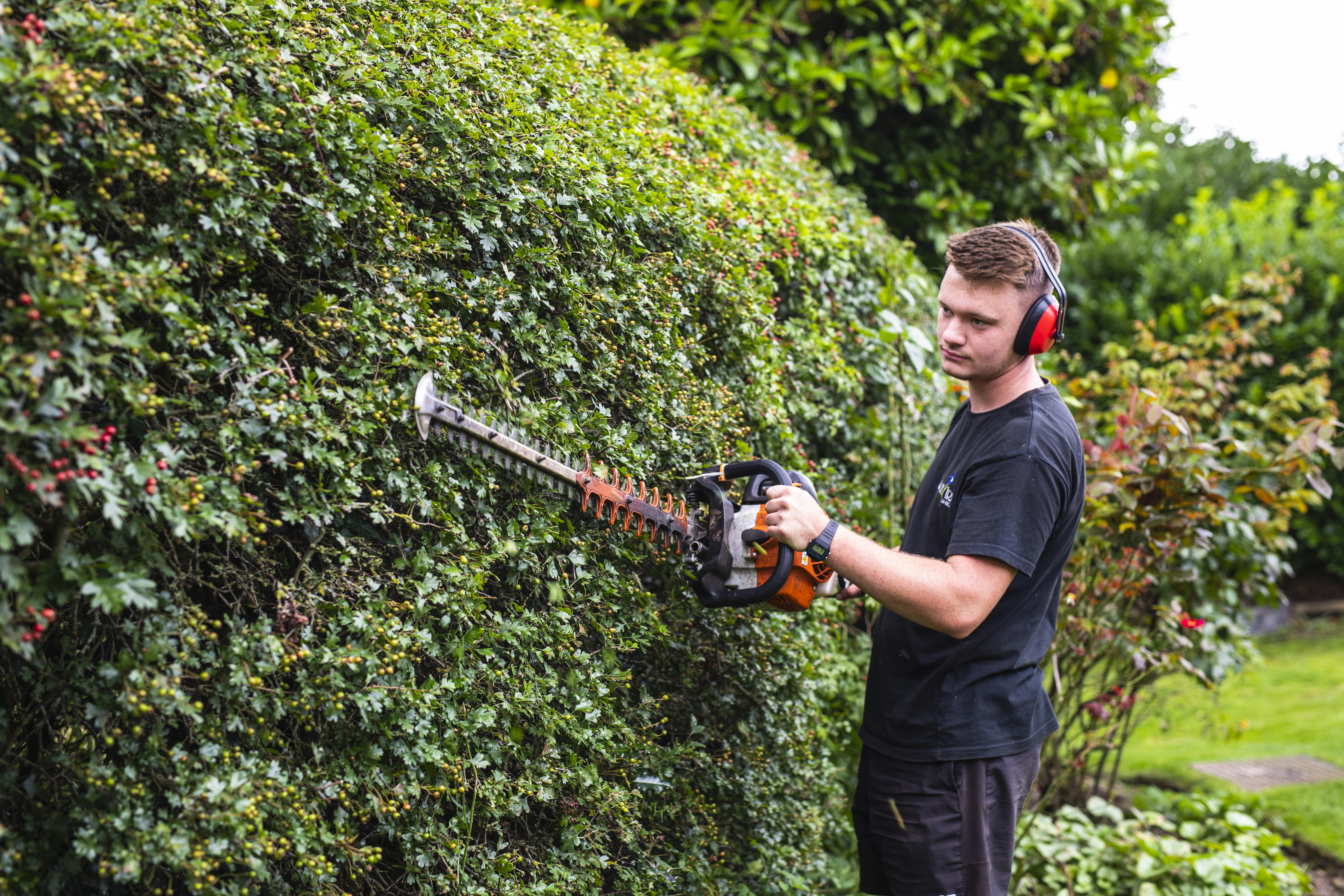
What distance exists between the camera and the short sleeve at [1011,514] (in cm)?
192

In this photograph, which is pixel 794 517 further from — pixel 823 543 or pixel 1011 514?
pixel 1011 514

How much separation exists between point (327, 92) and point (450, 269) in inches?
15.2

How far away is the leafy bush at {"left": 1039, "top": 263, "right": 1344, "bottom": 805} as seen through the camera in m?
3.73

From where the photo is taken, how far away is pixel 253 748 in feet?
4.66

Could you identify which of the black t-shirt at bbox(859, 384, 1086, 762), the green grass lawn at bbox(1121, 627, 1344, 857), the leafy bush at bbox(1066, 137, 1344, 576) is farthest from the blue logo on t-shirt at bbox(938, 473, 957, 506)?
the leafy bush at bbox(1066, 137, 1344, 576)

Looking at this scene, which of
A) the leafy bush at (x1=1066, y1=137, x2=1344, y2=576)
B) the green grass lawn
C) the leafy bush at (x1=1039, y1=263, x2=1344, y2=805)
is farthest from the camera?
the leafy bush at (x1=1066, y1=137, x2=1344, y2=576)

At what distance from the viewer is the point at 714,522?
216cm

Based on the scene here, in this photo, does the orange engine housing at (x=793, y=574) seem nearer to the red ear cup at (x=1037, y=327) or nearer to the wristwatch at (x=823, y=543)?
the wristwatch at (x=823, y=543)

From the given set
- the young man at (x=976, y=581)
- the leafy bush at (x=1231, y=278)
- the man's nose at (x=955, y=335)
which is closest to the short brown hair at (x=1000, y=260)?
the young man at (x=976, y=581)

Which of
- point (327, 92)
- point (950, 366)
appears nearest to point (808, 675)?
A: point (950, 366)

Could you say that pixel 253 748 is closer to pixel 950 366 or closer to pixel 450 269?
pixel 450 269

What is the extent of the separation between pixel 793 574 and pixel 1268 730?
249 inches

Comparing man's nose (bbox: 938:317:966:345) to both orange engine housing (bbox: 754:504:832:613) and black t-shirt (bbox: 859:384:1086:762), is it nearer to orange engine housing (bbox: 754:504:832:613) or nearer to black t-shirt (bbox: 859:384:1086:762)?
black t-shirt (bbox: 859:384:1086:762)

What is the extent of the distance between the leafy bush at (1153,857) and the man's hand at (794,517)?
2419 millimetres
